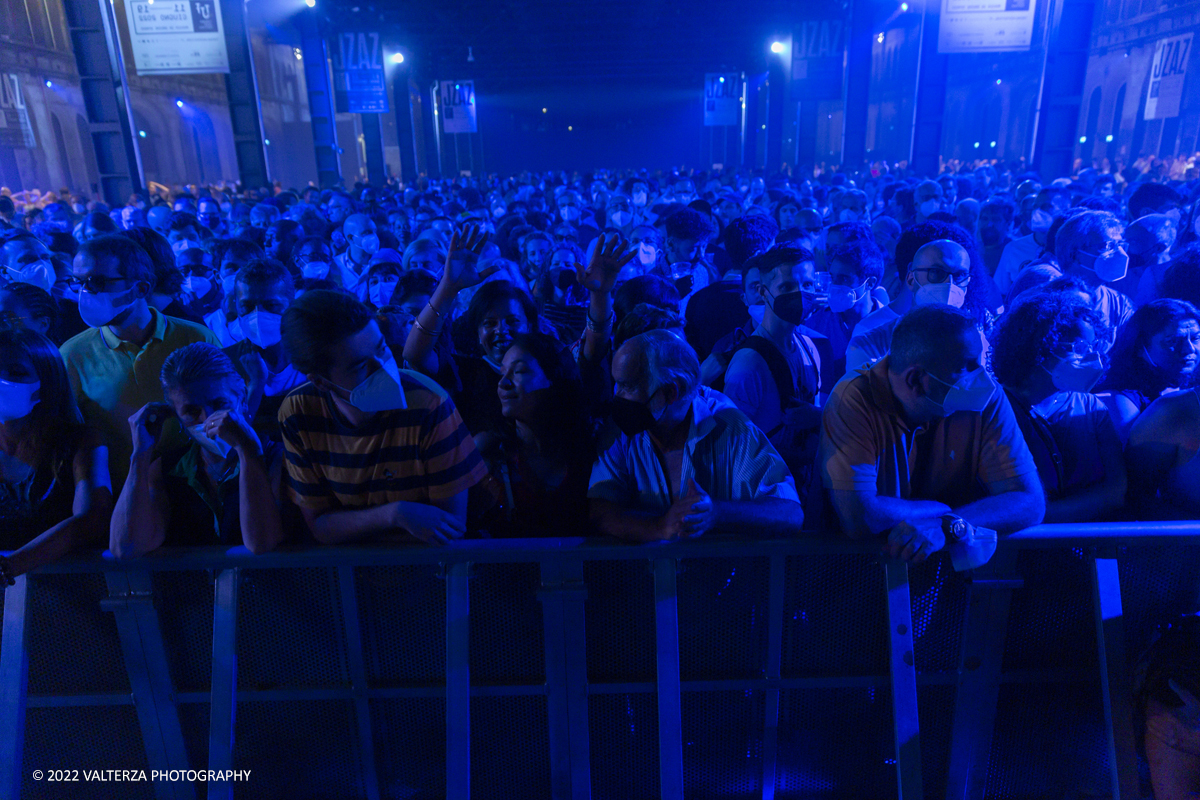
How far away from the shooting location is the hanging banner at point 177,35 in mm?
12578

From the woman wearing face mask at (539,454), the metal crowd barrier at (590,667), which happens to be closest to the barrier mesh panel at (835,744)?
the metal crowd barrier at (590,667)

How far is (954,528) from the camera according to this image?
231 cm

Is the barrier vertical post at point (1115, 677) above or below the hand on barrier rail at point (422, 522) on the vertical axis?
below

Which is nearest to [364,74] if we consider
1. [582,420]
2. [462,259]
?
[462,259]

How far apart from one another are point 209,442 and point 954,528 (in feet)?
A: 8.41

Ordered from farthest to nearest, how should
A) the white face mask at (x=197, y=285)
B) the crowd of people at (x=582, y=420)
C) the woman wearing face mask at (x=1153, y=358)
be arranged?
the white face mask at (x=197, y=285) → the woman wearing face mask at (x=1153, y=358) → the crowd of people at (x=582, y=420)

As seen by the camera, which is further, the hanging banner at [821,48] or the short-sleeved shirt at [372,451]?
the hanging banner at [821,48]

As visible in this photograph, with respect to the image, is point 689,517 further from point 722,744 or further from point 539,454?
point 722,744

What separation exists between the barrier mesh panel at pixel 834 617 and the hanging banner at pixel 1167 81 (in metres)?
15.0

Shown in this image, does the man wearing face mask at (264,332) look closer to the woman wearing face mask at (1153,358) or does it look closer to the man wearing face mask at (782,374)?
the man wearing face mask at (782,374)

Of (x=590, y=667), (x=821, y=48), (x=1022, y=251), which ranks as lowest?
(x=590, y=667)

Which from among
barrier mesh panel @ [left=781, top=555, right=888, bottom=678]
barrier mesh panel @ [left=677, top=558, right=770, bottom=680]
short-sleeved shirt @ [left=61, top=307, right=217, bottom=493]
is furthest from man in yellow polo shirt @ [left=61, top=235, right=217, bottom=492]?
barrier mesh panel @ [left=781, top=555, right=888, bottom=678]

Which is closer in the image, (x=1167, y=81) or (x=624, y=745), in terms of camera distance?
(x=624, y=745)

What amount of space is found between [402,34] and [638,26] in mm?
8849
